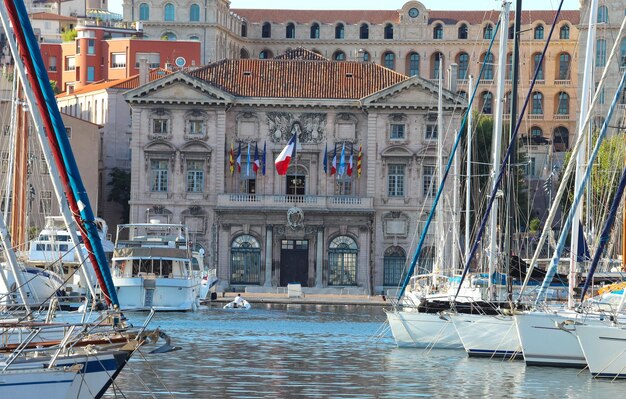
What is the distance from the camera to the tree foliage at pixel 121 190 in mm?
129500

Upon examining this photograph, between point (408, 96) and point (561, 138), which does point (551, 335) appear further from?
point (561, 138)

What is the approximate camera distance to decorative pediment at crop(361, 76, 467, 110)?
378 ft

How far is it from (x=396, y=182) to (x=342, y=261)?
5966 mm

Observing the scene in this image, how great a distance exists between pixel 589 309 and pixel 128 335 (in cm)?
1836

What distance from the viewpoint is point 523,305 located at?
2258 inches

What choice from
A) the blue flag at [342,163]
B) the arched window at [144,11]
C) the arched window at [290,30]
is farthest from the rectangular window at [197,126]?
the arched window at [290,30]

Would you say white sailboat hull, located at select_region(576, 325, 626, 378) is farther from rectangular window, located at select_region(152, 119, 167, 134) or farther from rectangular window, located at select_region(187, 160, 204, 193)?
rectangular window, located at select_region(152, 119, 167, 134)

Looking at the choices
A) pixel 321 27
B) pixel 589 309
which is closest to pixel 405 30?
pixel 321 27

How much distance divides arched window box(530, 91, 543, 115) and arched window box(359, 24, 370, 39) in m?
18.3

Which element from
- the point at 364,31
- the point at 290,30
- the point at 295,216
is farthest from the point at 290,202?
the point at 290,30

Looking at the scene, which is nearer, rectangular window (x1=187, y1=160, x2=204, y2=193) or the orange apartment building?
rectangular window (x1=187, y1=160, x2=204, y2=193)

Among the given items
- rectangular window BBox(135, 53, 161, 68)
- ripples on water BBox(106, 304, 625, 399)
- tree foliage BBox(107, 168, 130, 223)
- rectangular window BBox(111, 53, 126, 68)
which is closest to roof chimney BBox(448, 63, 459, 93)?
tree foliage BBox(107, 168, 130, 223)

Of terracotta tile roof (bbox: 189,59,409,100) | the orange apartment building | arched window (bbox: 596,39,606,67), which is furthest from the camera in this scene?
the orange apartment building

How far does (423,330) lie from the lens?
203 ft
